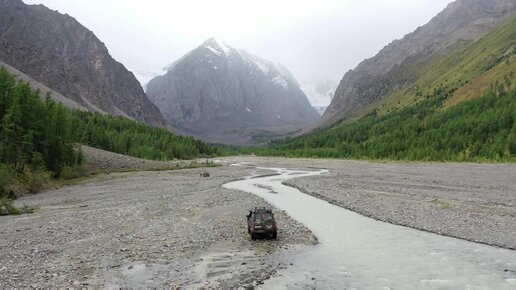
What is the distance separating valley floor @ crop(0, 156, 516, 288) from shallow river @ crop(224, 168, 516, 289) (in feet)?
4.88

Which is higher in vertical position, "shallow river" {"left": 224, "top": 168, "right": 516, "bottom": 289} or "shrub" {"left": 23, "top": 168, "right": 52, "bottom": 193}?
"shrub" {"left": 23, "top": 168, "right": 52, "bottom": 193}

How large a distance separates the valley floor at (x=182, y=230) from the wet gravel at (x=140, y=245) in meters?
0.06

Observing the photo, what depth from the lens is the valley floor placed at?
2184 centimetres

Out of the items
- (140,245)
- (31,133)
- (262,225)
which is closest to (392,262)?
(262,225)

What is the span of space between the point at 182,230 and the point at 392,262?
1636 centimetres

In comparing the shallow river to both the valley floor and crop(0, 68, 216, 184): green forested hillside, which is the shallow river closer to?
the valley floor

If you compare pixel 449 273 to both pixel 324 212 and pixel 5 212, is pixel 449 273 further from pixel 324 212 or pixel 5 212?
pixel 5 212

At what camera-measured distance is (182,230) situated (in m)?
33.4

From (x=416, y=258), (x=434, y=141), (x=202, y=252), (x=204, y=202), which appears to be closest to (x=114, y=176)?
(x=204, y=202)

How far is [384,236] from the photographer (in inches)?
1219

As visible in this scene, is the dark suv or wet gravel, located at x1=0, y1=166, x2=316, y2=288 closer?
wet gravel, located at x1=0, y1=166, x2=316, y2=288

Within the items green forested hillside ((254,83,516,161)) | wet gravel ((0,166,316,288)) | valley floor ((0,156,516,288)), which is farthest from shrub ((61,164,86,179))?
green forested hillside ((254,83,516,161))

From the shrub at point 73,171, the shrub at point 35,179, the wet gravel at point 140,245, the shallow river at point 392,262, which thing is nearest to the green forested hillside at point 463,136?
the shallow river at point 392,262

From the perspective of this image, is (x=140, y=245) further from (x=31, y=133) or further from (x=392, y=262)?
(x=31, y=133)
